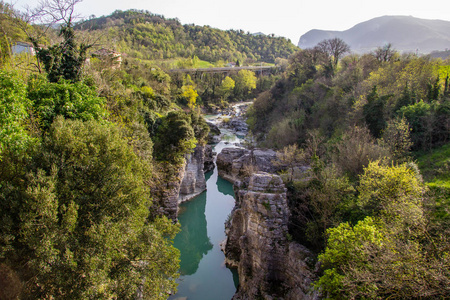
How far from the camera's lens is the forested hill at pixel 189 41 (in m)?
85.1

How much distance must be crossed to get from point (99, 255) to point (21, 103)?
6619 mm

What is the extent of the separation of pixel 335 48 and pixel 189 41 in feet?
260

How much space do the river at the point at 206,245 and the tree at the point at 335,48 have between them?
92.0 ft

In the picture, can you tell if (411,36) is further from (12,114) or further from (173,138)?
(12,114)

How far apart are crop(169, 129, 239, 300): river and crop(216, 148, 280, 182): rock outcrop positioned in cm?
131

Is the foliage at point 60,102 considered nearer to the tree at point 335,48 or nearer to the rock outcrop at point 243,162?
the rock outcrop at point 243,162

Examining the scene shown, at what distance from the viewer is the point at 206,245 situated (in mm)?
19859

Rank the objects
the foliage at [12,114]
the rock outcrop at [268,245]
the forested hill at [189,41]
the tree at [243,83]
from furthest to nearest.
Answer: the forested hill at [189,41] → the tree at [243,83] → the rock outcrop at [268,245] → the foliage at [12,114]

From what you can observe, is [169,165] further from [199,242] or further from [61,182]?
[61,182]

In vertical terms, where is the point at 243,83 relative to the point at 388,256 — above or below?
above

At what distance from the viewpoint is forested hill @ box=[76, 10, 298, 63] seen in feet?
279

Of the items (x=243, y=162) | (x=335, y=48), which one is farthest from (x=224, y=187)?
(x=335, y=48)

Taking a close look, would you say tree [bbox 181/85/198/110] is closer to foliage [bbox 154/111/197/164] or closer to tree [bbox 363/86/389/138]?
foliage [bbox 154/111/197/164]

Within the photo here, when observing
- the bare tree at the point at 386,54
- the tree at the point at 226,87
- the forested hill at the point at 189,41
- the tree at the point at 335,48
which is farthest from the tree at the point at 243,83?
the bare tree at the point at 386,54
